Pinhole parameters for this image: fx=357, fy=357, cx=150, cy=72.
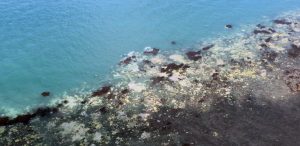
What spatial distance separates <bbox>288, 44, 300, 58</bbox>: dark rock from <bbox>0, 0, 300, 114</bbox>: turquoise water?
245 inches

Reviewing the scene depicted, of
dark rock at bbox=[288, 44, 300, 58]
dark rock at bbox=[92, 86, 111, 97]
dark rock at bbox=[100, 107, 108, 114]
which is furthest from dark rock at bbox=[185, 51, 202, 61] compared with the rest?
dark rock at bbox=[100, 107, 108, 114]

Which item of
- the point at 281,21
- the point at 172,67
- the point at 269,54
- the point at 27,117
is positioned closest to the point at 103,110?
the point at 27,117

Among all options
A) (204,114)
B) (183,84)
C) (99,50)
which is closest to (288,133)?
(204,114)

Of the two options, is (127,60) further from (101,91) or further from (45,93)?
(45,93)

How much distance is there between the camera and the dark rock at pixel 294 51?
30.9 metres

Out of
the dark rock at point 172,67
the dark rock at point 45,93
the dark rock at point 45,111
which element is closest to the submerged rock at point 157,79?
the dark rock at point 172,67

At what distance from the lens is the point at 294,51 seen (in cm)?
3145

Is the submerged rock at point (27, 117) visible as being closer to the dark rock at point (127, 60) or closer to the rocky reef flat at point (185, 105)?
the rocky reef flat at point (185, 105)

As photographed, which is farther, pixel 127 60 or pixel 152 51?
pixel 152 51

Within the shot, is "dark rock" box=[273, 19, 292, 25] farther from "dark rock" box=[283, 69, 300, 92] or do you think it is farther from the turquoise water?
"dark rock" box=[283, 69, 300, 92]

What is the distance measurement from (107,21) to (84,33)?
320 cm

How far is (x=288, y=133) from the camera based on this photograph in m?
22.9

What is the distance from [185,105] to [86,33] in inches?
566

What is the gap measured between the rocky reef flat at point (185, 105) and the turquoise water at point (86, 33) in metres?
1.90
